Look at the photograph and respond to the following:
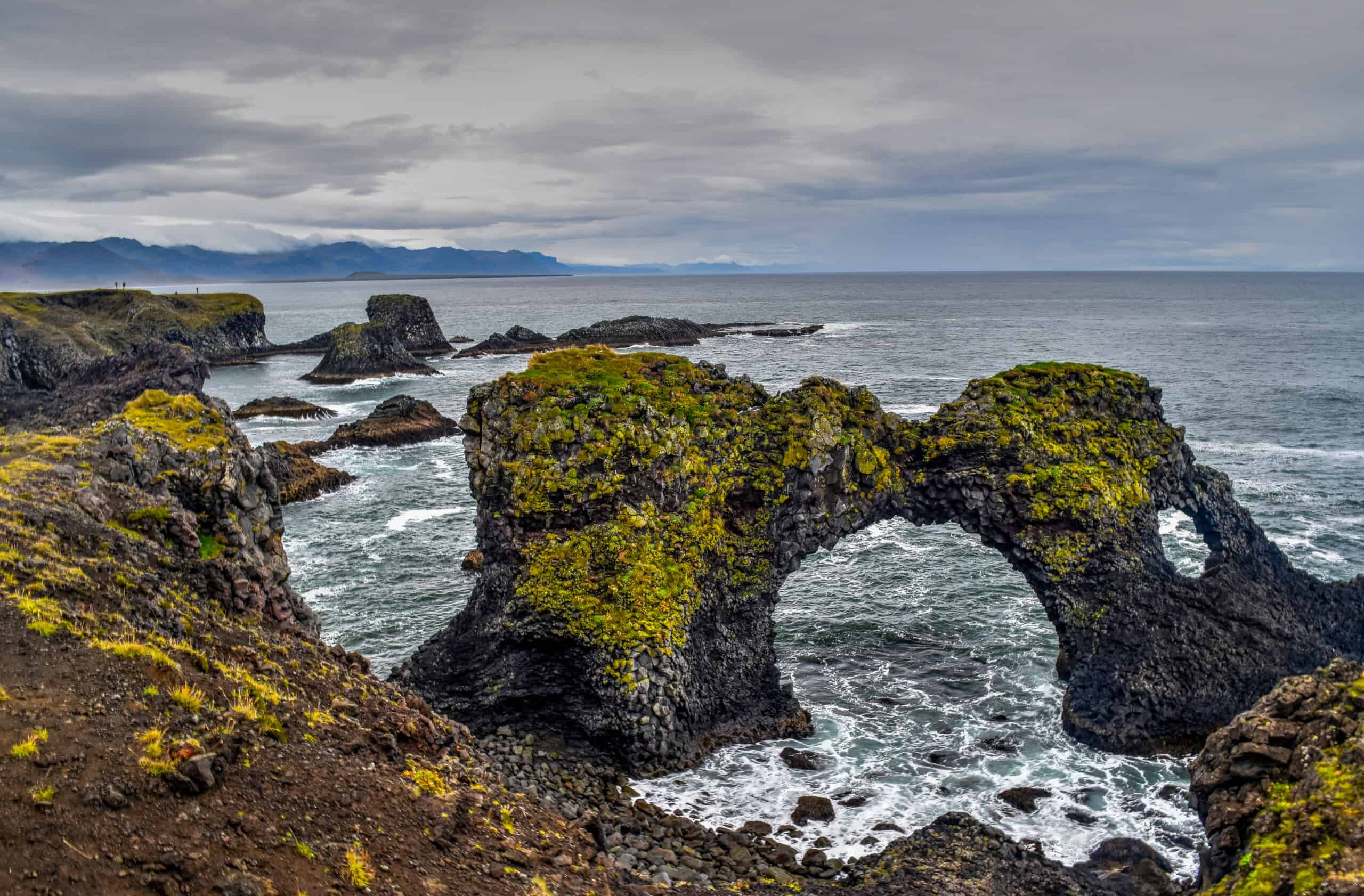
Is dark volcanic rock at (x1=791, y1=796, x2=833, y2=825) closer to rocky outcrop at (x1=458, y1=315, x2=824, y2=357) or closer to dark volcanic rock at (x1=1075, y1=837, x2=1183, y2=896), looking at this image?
dark volcanic rock at (x1=1075, y1=837, x2=1183, y2=896)

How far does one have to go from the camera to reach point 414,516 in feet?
193

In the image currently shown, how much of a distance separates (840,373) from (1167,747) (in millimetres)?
86131

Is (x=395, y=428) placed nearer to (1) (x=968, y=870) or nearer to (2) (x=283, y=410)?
(2) (x=283, y=410)

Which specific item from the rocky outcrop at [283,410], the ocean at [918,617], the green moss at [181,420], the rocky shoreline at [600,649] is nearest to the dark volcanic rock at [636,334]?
the rocky outcrop at [283,410]

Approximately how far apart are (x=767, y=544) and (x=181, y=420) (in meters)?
22.3

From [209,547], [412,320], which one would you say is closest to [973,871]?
[209,547]

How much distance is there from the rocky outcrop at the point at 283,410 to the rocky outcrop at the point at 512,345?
5171cm

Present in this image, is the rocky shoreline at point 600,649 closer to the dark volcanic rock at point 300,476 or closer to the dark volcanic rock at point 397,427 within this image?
the dark volcanic rock at point 300,476

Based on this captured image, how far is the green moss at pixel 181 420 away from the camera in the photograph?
28781 millimetres

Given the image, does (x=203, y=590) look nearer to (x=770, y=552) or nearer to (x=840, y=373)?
(x=770, y=552)

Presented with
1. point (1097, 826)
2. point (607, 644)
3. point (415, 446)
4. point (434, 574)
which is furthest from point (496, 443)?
point (415, 446)

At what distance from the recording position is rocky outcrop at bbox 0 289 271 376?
8619 cm

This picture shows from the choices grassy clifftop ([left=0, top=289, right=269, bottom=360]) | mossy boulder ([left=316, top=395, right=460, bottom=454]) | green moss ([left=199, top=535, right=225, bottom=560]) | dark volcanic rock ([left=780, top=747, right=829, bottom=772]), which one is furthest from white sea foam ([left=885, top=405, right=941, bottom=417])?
grassy clifftop ([left=0, top=289, right=269, bottom=360])

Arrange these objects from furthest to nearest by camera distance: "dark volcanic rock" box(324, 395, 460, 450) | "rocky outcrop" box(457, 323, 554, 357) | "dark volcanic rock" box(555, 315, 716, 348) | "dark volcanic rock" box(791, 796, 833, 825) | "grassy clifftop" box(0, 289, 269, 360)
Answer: "dark volcanic rock" box(555, 315, 716, 348), "rocky outcrop" box(457, 323, 554, 357), "grassy clifftop" box(0, 289, 269, 360), "dark volcanic rock" box(324, 395, 460, 450), "dark volcanic rock" box(791, 796, 833, 825)
